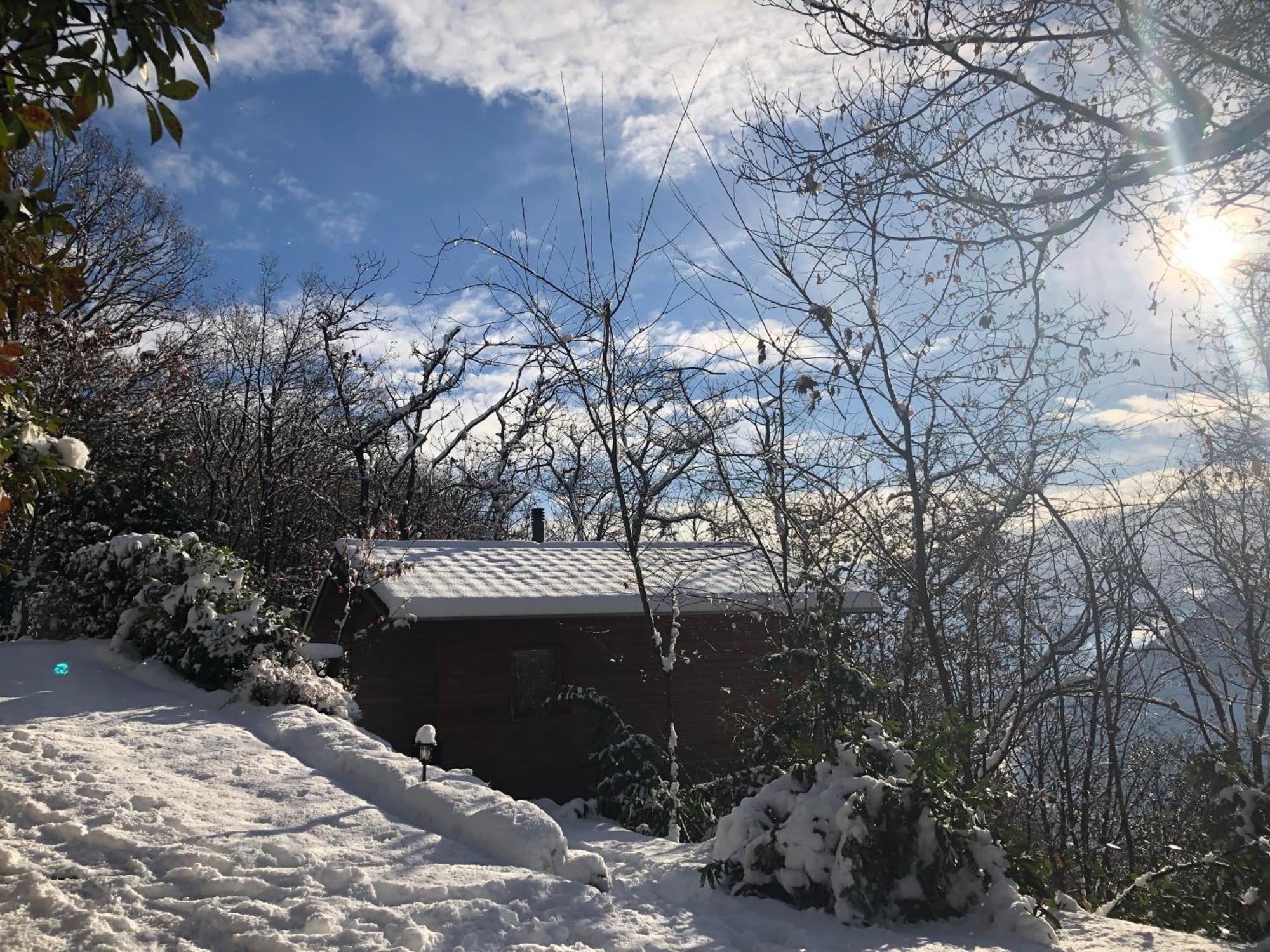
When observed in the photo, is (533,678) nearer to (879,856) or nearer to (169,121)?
(879,856)

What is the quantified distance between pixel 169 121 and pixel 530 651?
35.0ft

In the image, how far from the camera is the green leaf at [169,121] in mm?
2520

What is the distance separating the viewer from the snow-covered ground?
374cm

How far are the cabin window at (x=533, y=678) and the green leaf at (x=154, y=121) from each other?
10.4 m

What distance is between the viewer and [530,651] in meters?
12.6

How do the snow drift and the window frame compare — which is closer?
the snow drift

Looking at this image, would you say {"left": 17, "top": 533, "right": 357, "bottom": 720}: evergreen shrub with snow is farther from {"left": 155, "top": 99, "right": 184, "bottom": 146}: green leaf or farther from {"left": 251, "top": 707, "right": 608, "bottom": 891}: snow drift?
{"left": 155, "top": 99, "right": 184, "bottom": 146}: green leaf

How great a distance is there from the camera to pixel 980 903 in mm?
5016

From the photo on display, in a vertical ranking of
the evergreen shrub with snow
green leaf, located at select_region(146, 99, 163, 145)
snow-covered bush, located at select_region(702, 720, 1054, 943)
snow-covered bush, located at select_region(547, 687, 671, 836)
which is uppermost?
green leaf, located at select_region(146, 99, 163, 145)

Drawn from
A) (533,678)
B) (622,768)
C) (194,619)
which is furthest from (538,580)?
(194,619)

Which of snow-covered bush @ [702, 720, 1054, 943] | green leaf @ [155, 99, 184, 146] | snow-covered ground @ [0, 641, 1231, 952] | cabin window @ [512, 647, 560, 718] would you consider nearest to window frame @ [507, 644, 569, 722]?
cabin window @ [512, 647, 560, 718]

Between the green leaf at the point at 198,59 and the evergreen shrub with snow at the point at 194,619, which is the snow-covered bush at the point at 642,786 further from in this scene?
the green leaf at the point at 198,59

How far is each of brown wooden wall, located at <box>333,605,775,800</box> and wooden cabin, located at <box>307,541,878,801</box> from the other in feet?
0.06

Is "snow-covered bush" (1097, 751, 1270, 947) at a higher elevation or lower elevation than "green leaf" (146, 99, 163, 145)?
lower
